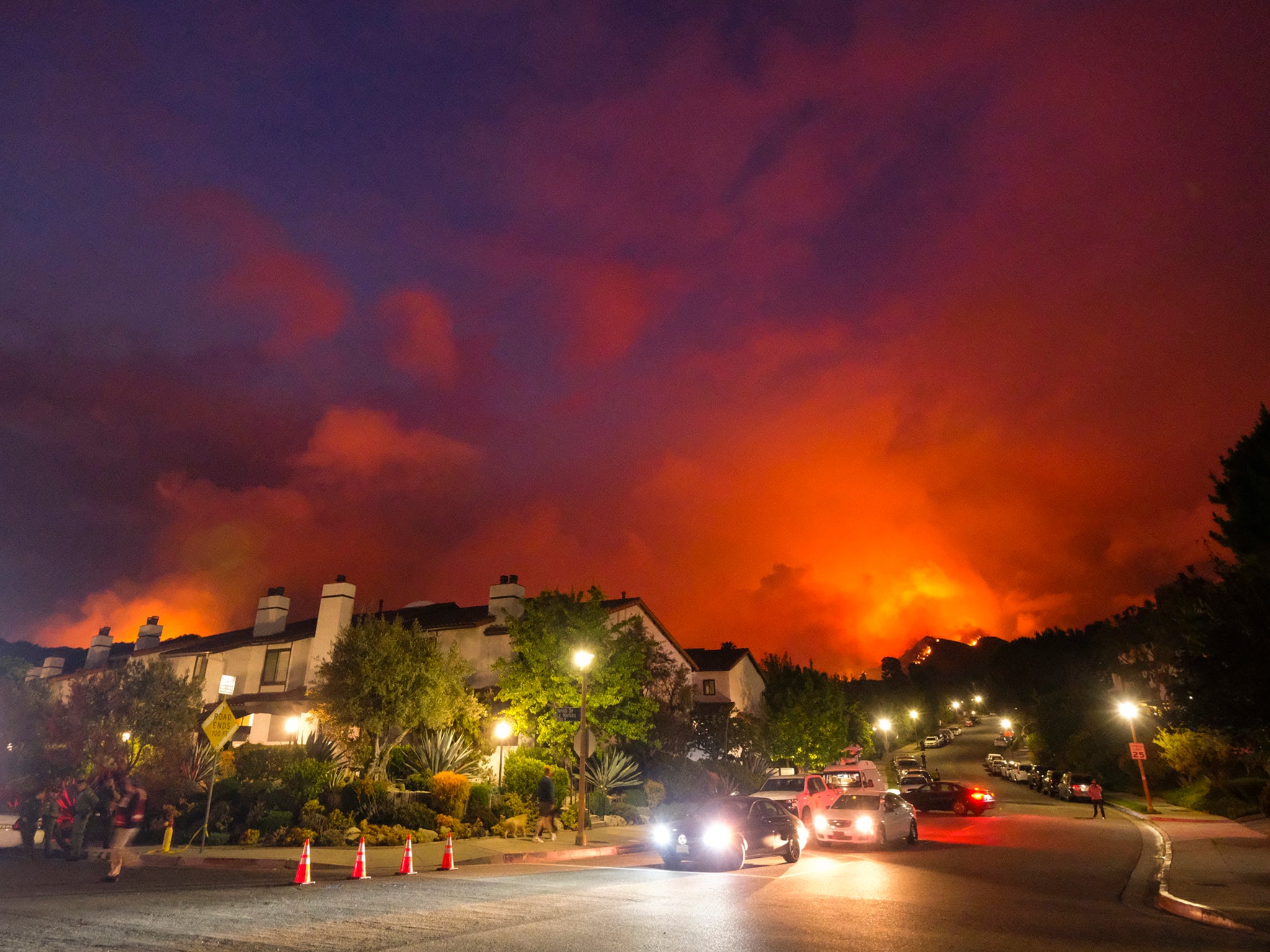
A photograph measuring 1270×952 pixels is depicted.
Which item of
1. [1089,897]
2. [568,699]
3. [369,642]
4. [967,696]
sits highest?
[967,696]

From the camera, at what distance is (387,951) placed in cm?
721

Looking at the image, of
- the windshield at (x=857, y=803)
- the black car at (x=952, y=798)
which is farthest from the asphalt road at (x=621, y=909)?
the black car at (x=952, y=798)

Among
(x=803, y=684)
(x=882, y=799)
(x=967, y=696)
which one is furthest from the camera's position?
(x=967, y=696)

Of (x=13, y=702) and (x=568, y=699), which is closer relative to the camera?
(x=568, y=699)

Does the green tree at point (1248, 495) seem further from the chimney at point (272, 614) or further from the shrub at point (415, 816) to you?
the chimney at point (272, 614)

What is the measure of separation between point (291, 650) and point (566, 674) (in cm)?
1787

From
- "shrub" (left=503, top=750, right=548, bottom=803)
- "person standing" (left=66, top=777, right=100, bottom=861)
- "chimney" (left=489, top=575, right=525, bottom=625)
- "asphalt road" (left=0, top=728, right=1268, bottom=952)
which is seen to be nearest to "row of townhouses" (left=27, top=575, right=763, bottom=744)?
"chimney" (left=489, top=575, right=525, bottom=625)

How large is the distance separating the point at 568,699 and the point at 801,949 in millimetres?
21184

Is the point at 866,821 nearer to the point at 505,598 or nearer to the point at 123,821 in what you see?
the point at 123,821

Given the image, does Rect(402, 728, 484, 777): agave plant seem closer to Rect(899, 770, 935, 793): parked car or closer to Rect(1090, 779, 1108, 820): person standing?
Rect(899, 770, 935, 793): parked car

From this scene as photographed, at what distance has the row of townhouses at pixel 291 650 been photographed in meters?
34.9

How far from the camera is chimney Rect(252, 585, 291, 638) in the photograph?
4191 centimetres

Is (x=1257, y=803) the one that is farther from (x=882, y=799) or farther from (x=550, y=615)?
(x=550, y=615)

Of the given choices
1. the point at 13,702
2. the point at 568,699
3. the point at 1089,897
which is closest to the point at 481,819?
the point at 568,699
